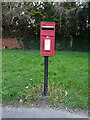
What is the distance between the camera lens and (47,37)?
240 centimetres

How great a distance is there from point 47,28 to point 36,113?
1459 millimetres

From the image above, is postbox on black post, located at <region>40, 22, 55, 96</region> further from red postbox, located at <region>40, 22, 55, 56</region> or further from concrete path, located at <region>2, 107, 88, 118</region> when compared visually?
concrete path, located at <region>2, 107, 88, 118</region>

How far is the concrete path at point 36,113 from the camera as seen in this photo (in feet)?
6.39

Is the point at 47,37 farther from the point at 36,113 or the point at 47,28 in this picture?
the point at 36,113

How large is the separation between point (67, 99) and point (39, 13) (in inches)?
428

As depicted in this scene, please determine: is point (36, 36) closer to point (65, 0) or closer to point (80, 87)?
point (65, 0)

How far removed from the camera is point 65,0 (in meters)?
10.6

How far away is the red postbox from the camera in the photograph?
2.36 metres

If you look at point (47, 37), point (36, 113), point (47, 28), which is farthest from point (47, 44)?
point (36, 113)

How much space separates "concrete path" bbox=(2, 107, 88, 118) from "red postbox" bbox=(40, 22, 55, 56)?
100cm

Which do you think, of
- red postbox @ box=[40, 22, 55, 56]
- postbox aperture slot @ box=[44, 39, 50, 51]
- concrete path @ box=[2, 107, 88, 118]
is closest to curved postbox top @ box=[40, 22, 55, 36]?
red postbox @ box=[40, 22, 55, 56]

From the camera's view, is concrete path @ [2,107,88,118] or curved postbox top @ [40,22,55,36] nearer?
concrete path @ [2,107,88,118]

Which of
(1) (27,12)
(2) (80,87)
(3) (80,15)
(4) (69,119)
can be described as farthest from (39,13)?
(4) (69,119)

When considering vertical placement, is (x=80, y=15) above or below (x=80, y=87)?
above
